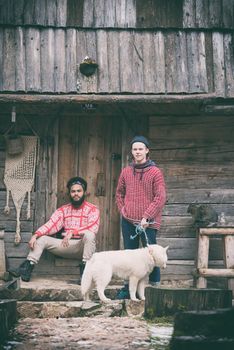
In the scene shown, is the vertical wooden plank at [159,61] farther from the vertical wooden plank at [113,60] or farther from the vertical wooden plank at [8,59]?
the vertical wooden plank at [8,59]

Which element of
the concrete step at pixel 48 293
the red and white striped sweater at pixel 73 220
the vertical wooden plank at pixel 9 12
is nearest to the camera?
the concrete step at pixel 48 293

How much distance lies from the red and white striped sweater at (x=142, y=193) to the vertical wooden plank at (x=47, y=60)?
1952mm

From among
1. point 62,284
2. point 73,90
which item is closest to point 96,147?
point 73,90

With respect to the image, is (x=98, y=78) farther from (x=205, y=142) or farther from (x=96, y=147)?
(x=205, y=142)

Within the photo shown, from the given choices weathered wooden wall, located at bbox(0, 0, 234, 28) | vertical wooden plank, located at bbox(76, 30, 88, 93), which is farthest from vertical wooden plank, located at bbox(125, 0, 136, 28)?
vertical wooden plank, located at bbox(76, 30, 88, 93)

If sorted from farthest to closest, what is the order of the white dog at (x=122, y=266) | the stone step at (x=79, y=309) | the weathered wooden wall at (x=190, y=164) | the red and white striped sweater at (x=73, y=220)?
1. the weathered wooden wall at (x=190, y=164)
2. the red and white striped sweater at (x=73, y=220)
3. the white dog at (x=122, y=266)
4. the stone step at (x=79, y=309)

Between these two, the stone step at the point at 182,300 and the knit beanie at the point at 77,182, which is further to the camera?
the knit beanie at the point at 77,182

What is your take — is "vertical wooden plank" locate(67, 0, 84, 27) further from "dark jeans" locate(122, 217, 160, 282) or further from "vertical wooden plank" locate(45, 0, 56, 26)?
"dark jeans" locate(122, 217, 160, 282)

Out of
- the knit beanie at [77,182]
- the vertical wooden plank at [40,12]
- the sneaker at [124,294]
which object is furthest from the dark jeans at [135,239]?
the vertical wooden plank at [40,12]

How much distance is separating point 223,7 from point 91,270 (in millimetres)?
4918

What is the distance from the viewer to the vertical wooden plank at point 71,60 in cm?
970

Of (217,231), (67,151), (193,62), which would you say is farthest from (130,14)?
(217,231)

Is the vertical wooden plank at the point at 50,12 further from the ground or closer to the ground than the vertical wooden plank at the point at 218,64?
further from the ground

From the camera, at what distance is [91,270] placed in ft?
26.3
